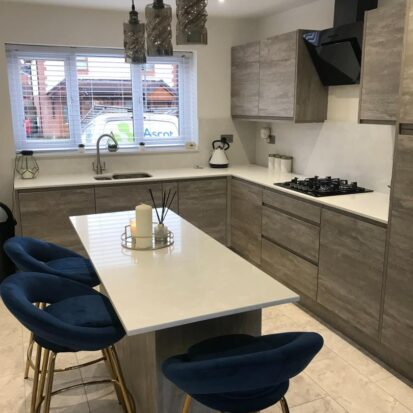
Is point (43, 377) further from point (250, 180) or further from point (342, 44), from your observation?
point (342, 44)

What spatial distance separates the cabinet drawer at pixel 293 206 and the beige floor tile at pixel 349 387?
38.2 inches

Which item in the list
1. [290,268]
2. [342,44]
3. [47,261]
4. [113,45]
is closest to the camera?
[47,261]

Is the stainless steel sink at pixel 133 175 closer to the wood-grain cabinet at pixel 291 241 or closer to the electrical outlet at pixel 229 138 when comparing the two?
the electrical outlet at pixel 229 138

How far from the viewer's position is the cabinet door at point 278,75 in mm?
3854

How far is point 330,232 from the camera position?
10.2 ft

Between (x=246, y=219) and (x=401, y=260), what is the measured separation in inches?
75.3

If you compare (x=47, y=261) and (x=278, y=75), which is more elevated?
(x=278, y=75)

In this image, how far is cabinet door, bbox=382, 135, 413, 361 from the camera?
8.00 ft

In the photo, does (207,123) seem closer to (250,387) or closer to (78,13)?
(78,13)

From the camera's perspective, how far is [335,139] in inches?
154

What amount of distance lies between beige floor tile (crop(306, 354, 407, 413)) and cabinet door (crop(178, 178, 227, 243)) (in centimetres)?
200

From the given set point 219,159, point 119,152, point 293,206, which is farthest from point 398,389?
point 119,152

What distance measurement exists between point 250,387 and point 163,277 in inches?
26.0

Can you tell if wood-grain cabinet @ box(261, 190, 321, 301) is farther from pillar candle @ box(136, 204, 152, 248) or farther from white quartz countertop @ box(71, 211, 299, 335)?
pillar candle @ box(136, 204, 152, 248)
